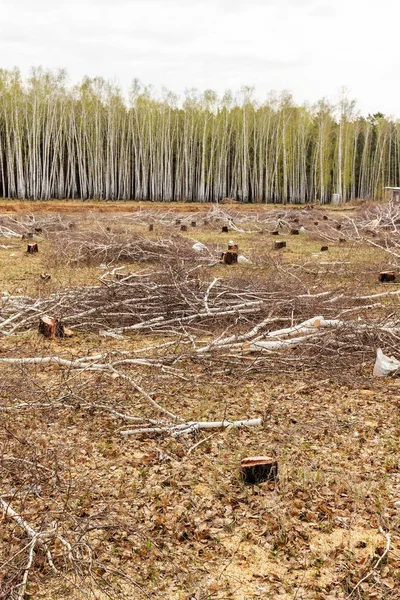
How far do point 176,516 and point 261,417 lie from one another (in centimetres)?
151

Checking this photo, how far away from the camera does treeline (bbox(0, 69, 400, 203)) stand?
38406mm

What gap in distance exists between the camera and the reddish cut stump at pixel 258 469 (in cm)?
374

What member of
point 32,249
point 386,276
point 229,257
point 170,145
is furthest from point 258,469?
point 170,145

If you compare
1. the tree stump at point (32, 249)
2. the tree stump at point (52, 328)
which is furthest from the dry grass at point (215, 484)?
the tree stump at point (32, 249)

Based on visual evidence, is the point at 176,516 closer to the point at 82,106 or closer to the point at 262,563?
the point at 262,563

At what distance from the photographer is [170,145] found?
41906 millimetres

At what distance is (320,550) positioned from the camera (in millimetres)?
3154

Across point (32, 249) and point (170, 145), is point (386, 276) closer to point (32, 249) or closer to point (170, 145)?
point (32, 249)

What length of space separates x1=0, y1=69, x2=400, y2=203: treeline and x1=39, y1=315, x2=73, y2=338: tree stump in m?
32.4

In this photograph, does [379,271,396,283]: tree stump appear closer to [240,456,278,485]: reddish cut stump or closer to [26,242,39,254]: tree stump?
[240,456,278,485]: reddish cut stump

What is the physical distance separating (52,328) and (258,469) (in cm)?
367

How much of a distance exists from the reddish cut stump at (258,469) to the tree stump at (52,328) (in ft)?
11.7

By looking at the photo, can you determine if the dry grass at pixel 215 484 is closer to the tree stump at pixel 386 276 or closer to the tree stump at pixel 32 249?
the tree stump at pixel 386 276

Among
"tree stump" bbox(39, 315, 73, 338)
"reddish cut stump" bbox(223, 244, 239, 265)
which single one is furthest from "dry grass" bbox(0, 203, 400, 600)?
"reddish cut stump" bbox(223, 244, 239, 265)
